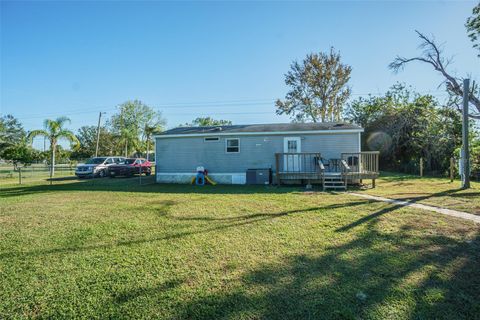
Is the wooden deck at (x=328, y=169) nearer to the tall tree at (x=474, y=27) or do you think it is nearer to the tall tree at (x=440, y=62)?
the tall tree at (x=440, y=62)

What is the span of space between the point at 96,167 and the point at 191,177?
883 cm

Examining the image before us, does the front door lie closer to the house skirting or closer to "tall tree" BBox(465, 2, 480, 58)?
the house skirting

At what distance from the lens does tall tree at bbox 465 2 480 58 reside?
13094 millimetres

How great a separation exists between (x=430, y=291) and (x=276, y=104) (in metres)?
28.6

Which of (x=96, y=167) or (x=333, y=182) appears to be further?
(x=96, y=167)

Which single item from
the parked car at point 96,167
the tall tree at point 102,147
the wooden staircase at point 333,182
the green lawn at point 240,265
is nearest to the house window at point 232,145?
the wooden staircase at point 333,182

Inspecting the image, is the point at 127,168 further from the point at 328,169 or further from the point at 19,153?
the point at 328,169

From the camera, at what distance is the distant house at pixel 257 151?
473 inches

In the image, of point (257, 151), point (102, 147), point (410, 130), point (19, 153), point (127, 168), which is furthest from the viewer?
point (102, 147)

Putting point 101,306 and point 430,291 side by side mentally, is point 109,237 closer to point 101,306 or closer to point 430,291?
point 101,306

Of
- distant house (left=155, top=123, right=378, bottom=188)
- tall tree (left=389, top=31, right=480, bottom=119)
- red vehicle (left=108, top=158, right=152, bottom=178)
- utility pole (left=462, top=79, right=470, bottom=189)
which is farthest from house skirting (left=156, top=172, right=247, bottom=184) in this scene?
tall tree (left=389, top=31, right=480, bottom=119)

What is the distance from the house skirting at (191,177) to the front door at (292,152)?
7.54 feet

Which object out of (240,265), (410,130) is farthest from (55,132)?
(410,130)

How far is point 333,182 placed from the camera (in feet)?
34.2
